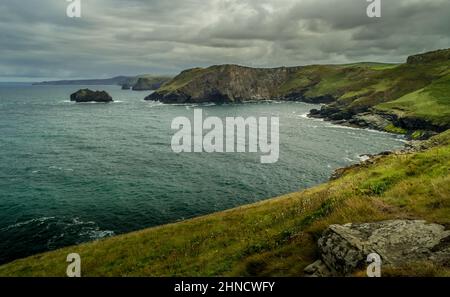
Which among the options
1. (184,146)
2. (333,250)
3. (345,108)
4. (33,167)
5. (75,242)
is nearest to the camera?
(333,250)

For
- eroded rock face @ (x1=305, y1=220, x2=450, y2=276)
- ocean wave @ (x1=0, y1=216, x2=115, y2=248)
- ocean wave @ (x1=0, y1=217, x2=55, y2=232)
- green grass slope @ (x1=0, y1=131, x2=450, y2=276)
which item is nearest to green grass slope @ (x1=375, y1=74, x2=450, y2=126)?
green grass slope @ (x1=0, y1=131, x2=450, y2=276)

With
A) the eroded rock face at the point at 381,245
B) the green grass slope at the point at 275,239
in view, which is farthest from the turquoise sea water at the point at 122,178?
the eroded rock face at the point at 381,245

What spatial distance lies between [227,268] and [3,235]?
131 ft

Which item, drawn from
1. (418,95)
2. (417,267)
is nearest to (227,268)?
(417,267)

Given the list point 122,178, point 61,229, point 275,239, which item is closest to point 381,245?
point 275,239

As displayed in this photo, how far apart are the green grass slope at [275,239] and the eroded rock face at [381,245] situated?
98 cm

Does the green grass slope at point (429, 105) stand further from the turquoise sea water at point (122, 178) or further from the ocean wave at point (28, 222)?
the ocean wave at point (28, 222)

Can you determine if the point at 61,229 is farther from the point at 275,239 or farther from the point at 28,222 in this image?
the point at 275,239

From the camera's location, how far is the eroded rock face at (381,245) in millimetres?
13992

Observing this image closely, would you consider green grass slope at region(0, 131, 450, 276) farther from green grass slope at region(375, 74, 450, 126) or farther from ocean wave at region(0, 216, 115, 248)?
green grass slope at region(375, 74, 450, 126)

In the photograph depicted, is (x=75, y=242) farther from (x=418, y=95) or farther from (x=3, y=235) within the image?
(x=418, y=95)

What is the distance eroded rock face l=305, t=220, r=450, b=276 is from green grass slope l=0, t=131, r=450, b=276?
982 millimetres

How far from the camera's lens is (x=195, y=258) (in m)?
23.2

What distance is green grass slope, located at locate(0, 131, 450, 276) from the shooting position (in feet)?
57.7
